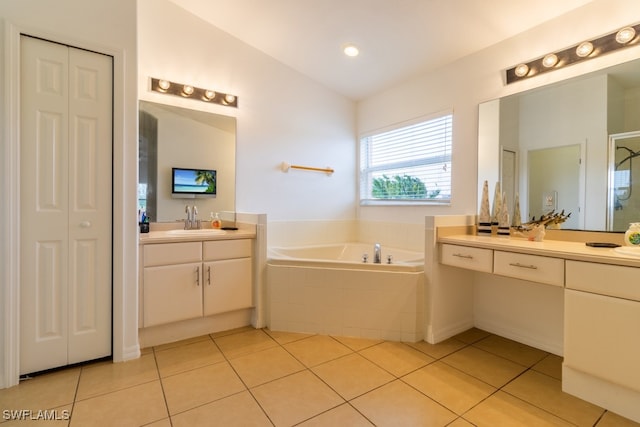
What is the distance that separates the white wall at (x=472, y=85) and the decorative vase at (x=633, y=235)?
3.25ft

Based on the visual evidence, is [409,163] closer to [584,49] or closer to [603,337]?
[584,49]

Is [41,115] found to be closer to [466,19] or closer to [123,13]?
[123,13]

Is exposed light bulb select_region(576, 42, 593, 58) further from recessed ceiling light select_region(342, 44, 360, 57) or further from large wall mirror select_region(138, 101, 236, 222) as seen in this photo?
large wall mirror select_region(138, 101, 236, 222)

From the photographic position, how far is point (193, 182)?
2.83 metres

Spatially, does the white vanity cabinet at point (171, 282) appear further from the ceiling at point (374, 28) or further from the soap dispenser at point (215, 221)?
the ceiling at point (374, 28)

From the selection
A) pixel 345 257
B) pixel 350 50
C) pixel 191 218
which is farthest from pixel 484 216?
pixel 191 218

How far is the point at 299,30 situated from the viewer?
2754 millimetres

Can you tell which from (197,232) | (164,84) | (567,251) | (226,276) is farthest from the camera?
(164,84)

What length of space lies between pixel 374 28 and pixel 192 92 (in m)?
1.69

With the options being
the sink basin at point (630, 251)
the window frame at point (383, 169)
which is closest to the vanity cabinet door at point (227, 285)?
the window frame at point (383, 169)

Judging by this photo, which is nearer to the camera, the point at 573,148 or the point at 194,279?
the point at 573,148

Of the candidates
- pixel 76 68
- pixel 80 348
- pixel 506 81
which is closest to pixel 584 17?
pixel 506 81

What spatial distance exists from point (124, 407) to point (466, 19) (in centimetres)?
324

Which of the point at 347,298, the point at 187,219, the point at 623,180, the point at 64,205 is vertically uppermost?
the point at 623,180
